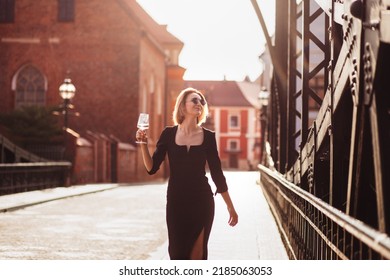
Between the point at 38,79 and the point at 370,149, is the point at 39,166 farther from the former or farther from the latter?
the point at 370,149

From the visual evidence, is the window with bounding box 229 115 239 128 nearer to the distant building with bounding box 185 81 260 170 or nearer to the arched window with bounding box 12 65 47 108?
the distant building with bounding box 185 81 260 170

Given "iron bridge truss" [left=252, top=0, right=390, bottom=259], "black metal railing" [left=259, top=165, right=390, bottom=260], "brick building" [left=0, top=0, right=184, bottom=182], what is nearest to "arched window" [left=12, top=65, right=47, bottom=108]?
"brick building" [left=0, top=0, right=184, bottom=182]

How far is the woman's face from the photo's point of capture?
4465 mm

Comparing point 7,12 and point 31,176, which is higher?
point 7,12

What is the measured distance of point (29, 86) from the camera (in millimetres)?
33938

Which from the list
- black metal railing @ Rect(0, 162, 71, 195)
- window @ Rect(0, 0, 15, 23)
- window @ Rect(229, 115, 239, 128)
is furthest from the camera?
window @ Rect(229, 115, 239, 128)

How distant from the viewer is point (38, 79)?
33938mm

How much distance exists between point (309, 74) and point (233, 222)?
7.66 ft

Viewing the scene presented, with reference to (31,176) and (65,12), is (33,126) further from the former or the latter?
(31,176)

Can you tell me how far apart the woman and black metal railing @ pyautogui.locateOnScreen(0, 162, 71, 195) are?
13.7 m

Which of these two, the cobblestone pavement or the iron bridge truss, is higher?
the iron bridge truss

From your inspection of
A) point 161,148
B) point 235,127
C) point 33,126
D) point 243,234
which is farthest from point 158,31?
point 161,148

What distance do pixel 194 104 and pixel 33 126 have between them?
2380 cm

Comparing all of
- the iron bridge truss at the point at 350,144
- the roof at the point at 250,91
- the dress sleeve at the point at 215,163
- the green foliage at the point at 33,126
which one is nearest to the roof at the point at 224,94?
the roof at the point at 250,91
